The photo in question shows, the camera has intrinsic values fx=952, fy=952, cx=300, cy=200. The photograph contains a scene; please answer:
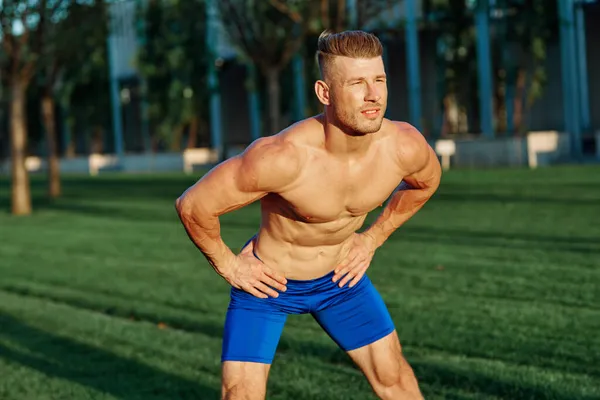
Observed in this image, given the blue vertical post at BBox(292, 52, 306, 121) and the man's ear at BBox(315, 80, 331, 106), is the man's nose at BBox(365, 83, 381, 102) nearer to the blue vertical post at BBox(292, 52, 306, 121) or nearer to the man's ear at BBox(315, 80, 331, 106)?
the man's ear at BBox(315, 80, 331, 106)

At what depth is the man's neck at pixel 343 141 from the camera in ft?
12.6

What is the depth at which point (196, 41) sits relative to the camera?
49188mm

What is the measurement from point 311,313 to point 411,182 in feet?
2.44

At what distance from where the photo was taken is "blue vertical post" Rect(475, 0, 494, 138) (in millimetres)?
36469

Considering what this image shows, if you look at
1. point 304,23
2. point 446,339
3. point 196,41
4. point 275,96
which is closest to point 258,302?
point 446,339

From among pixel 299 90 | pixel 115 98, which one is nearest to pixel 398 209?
pixel 299 90

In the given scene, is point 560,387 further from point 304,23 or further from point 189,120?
point 189,120

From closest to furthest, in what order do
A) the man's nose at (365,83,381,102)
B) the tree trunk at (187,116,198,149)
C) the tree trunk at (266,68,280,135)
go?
the man's nose at (365,83,381,102)
the tree trunk at (266,68,280,135)
the tree trunk at (187,116,198,149)

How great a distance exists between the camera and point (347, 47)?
367cm

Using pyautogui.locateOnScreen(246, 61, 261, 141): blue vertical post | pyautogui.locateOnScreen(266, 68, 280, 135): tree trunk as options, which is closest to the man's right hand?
pyautogui.locateOnScreen(266, 68, 280, 135): tree trunk

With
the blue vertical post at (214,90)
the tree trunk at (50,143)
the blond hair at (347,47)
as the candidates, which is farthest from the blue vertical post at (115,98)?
the blond hair at (347,47)

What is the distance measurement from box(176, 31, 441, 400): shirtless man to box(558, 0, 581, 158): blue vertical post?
32.2 m

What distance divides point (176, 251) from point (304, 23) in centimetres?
1187

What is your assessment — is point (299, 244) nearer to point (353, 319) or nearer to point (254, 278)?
point (254, 278)
